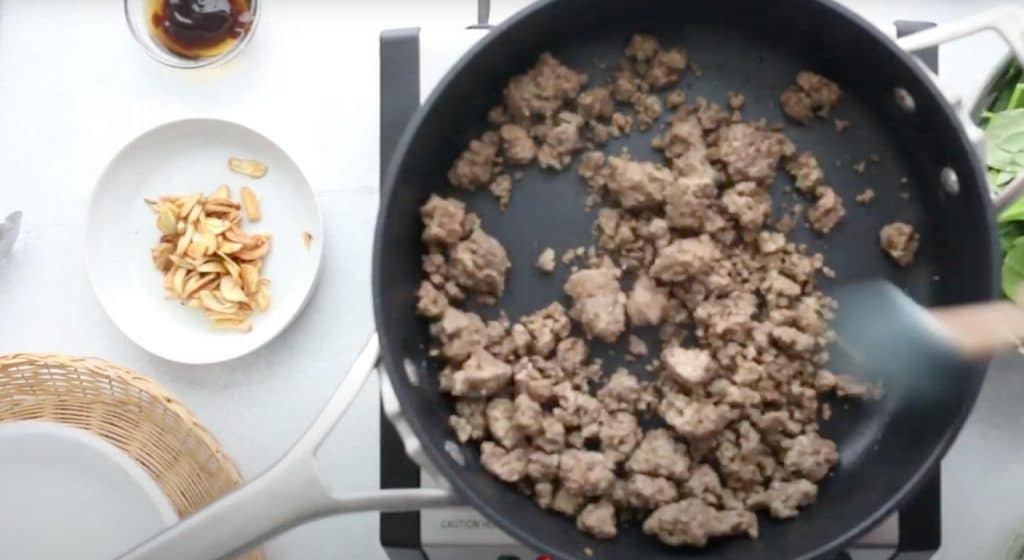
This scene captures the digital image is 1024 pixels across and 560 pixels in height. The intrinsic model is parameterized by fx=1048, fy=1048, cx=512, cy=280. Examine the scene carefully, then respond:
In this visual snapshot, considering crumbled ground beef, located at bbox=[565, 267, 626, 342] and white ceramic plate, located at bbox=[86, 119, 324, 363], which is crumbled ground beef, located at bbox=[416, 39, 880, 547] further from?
white ceramic plate, located at bbox=[86, 119, 324, 363]

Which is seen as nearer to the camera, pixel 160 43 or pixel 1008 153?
pixel 1008 153

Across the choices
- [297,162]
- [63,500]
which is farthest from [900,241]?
[63,500]

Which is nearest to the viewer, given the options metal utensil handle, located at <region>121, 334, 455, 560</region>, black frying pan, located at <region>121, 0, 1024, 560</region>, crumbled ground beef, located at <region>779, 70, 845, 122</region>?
metal utensil handle, located at <region>121, 334, 455, 560</region>

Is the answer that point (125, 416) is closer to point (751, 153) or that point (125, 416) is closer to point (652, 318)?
point (652, 318)

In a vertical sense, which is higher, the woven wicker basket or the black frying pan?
the black frying pan

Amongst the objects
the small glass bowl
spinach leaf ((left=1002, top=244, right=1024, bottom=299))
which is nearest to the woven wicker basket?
the small glass bowl

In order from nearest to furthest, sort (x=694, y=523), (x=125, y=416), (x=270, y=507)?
(x=270, y=507) → (x=694, y=523) → (x=125, y=416)

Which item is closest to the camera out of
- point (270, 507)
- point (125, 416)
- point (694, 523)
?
point (270, 507)
